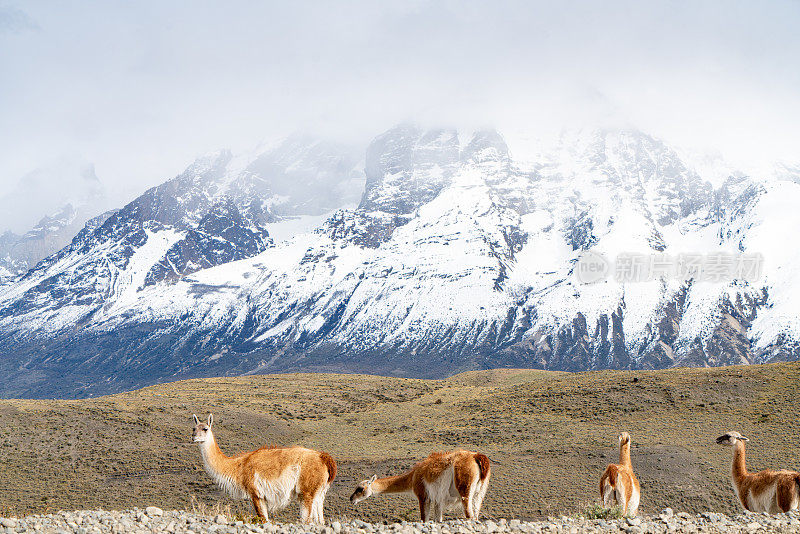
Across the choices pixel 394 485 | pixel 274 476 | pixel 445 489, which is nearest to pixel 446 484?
pixel 445 489

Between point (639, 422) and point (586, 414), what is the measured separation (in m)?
4.64

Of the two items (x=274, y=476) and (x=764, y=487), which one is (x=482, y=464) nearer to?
(x=274, y=476)

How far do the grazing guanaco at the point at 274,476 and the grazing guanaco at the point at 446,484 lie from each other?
7.98 feet

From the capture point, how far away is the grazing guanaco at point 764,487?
1900 centimetres

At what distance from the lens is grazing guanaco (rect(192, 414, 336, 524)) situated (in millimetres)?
17344

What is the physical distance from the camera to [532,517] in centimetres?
3328

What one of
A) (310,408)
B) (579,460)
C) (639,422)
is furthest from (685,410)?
(310,408)

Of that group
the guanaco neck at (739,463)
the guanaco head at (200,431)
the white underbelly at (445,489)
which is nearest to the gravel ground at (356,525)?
the guanaco head at (200,431)

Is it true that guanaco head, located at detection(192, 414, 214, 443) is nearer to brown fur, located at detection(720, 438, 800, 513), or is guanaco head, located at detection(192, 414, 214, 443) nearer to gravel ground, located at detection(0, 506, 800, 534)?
gravel ground, located at detection(0, 506, 800, 534)

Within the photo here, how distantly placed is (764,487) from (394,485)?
10640 mm

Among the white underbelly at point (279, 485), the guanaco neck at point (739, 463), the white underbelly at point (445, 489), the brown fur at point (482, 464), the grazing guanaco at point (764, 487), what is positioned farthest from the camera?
the guanaco neck at point (739, 463)

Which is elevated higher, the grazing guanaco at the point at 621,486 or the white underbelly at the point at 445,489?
the white underbelly at the point at 445,489

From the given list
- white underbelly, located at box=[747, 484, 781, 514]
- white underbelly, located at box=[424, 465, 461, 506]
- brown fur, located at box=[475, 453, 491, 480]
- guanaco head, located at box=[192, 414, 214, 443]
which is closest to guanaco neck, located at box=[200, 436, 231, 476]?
guanaco head, located at box=[192, 414, 214, 443]

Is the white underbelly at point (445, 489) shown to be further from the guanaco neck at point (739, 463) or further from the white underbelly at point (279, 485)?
the guanaco neck at point (739, 463)
